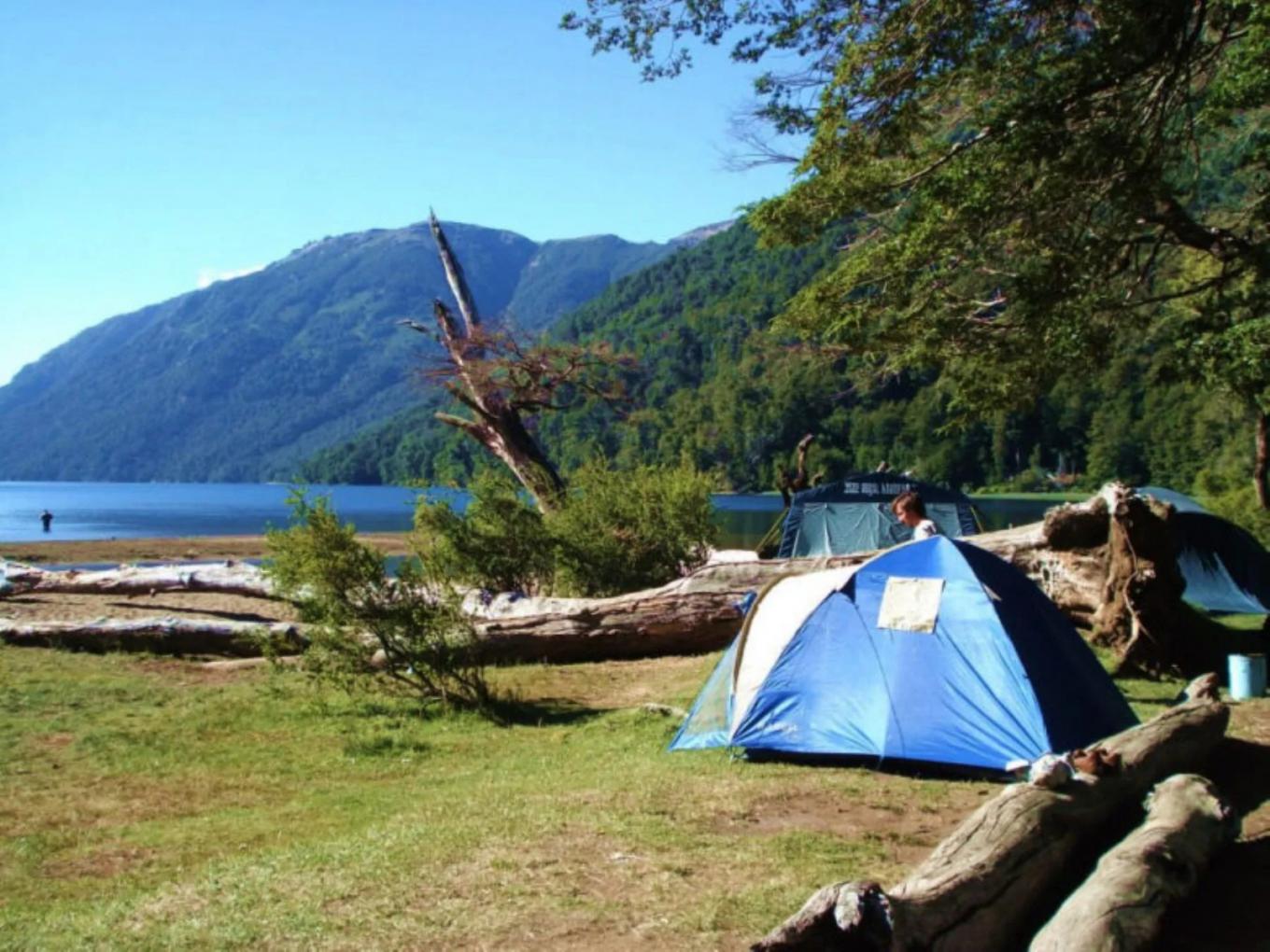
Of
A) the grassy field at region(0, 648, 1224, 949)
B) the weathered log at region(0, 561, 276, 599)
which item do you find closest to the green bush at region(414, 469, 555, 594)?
the weathered log at region(0, 561, 276, 599)

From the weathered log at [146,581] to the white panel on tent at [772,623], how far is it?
1193 cm

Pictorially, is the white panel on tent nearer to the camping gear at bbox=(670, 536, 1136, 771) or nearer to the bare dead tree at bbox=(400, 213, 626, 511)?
the camping gear at bbox=(670, 536, 1136, 771)

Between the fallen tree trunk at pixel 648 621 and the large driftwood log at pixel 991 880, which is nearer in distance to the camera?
the large driftwood log at pixel 991 880

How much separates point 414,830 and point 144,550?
45128mm

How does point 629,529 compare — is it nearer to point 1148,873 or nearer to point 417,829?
point 417,829

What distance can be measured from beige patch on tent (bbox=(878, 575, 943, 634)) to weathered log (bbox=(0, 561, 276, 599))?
12939 mm

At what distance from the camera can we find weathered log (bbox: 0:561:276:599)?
60.8ft

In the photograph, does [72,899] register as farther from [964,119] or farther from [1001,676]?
[964,119]

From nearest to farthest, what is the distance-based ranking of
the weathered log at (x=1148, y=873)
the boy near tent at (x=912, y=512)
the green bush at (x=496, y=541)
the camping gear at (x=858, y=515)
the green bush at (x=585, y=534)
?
the weathered log at (x=1148, y=873) < the boy near tent at (x=912, y=512) < the green bush at (x=496, y=541) < the green bush at (x=585, y=534) < the camping gear at (x=858, y=515)

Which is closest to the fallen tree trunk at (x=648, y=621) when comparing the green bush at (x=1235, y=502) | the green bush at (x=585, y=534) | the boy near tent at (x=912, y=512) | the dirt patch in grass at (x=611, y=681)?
the dirt patch in grass at (x=611, y=681)

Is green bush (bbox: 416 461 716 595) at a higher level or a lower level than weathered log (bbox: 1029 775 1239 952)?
higher

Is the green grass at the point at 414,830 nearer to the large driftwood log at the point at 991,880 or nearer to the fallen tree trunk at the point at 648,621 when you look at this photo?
the large driftwood log at the point at 991,880

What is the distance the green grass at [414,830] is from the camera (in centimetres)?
474

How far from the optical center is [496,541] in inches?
651
